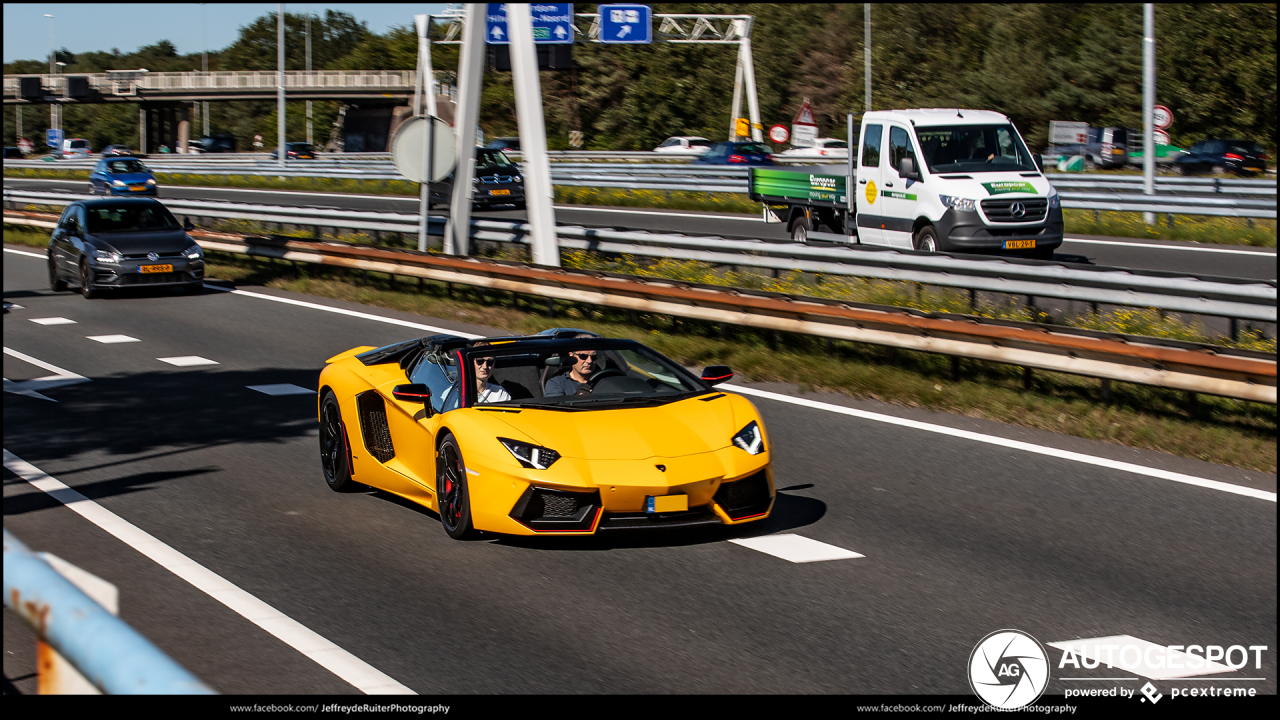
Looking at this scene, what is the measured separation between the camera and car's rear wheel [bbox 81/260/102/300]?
74.7 feet

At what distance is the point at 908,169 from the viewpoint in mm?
19891

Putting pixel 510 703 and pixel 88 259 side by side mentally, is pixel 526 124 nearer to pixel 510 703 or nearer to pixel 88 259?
pixel 88 259

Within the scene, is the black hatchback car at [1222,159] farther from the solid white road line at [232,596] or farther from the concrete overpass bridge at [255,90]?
the concrete overpass bridge at [255,90]

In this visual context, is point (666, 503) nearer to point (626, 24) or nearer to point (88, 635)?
point (88, 635)

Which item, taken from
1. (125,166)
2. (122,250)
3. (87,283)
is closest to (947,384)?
(122,250)

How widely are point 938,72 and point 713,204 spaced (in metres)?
56.2

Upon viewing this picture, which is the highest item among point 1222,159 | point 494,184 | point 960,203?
point 1222,159

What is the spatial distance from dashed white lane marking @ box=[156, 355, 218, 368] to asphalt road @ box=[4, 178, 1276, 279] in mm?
6447

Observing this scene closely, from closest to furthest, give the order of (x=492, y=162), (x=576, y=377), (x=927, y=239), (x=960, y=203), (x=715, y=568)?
(x=715, y=568)
(x=576, y=377)
(x=960, y=203)
(x=927, y=239)
(x=492, y=162)

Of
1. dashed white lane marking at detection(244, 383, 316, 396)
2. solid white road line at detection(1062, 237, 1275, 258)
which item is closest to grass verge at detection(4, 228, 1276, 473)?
dashed white lane marking at detection(244, 383, 316, 396)

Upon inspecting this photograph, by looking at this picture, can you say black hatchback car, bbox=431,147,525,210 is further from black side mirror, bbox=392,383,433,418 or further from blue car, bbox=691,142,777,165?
black side mirror, bbox=392,383,433,418

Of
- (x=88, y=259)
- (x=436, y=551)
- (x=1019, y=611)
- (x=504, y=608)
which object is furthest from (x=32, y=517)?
(x=88, y=259)

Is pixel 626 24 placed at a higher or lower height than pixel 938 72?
lower

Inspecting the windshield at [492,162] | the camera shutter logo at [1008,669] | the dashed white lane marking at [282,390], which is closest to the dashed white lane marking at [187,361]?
the dashed white lane marking at [282,390]
